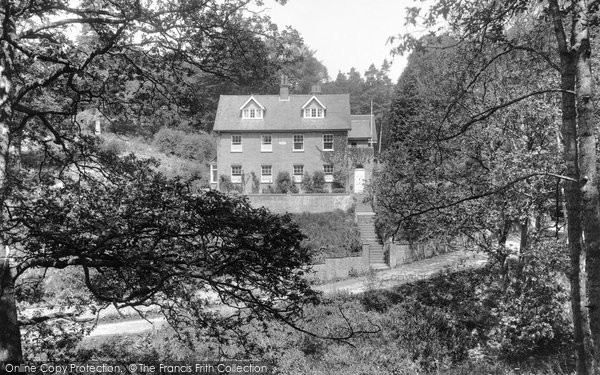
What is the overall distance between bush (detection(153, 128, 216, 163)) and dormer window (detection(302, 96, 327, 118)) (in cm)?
1130

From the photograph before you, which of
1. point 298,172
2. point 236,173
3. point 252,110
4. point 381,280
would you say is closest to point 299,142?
point 298,172

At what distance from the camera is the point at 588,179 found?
5402 millimetres

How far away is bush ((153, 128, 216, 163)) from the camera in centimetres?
4394

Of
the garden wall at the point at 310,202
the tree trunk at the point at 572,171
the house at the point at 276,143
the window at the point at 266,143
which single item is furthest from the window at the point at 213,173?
the tree trunk at the point at 572,171

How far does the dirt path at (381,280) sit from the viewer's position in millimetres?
16922

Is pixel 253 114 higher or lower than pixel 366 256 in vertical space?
higher

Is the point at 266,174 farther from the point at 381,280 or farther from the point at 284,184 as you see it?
the point at 381,280

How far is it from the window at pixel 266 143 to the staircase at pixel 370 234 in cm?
1016

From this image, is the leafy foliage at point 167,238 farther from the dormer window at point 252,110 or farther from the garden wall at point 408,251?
the dormer window at point 252,110

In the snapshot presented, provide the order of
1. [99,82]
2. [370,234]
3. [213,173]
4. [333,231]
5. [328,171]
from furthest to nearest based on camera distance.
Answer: [213,173], [328,171], [333,231], [370,234], [99,82]

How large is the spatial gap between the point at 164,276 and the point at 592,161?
498cm

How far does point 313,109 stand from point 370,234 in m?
15.0

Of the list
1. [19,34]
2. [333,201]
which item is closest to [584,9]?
[19,34]

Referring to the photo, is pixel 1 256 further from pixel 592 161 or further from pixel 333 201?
pixel 333 201
